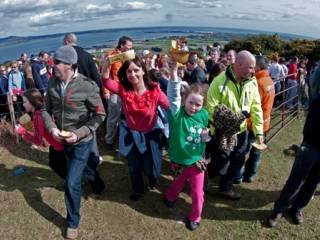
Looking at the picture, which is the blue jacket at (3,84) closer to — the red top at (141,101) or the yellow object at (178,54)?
the red top at (141,101)

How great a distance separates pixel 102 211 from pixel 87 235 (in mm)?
510

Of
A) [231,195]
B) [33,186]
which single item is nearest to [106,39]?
[33,186]

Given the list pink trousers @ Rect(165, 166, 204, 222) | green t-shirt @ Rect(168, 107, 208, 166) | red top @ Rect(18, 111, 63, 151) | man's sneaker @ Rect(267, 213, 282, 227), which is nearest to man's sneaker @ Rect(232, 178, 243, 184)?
man's sneaker @ Rect(267, 213, 282, 227)

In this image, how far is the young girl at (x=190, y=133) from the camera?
4301 millimetres

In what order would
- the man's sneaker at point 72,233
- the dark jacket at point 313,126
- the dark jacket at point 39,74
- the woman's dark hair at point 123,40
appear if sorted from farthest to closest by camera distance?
the dark jacket at point 39,74, the woman's dark hair at point 123,40, the man's sneaker at point 72,233, the dark jacket at point 313,126

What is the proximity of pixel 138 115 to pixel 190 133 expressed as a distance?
740 millimetres

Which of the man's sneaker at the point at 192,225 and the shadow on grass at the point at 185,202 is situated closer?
the man's sneaker at the point at 192,225

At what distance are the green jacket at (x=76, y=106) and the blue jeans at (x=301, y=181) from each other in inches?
93.0

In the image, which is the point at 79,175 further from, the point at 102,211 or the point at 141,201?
the point at 141,201

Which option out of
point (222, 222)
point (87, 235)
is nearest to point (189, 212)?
point (222, 222)

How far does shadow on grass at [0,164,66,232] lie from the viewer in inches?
187

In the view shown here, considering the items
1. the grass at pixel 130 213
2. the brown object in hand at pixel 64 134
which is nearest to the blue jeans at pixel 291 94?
the grass at pixel 130 213

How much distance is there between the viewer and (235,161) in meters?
5.16

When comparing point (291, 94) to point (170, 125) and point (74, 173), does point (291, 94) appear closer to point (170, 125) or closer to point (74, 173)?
point (170, 125)
